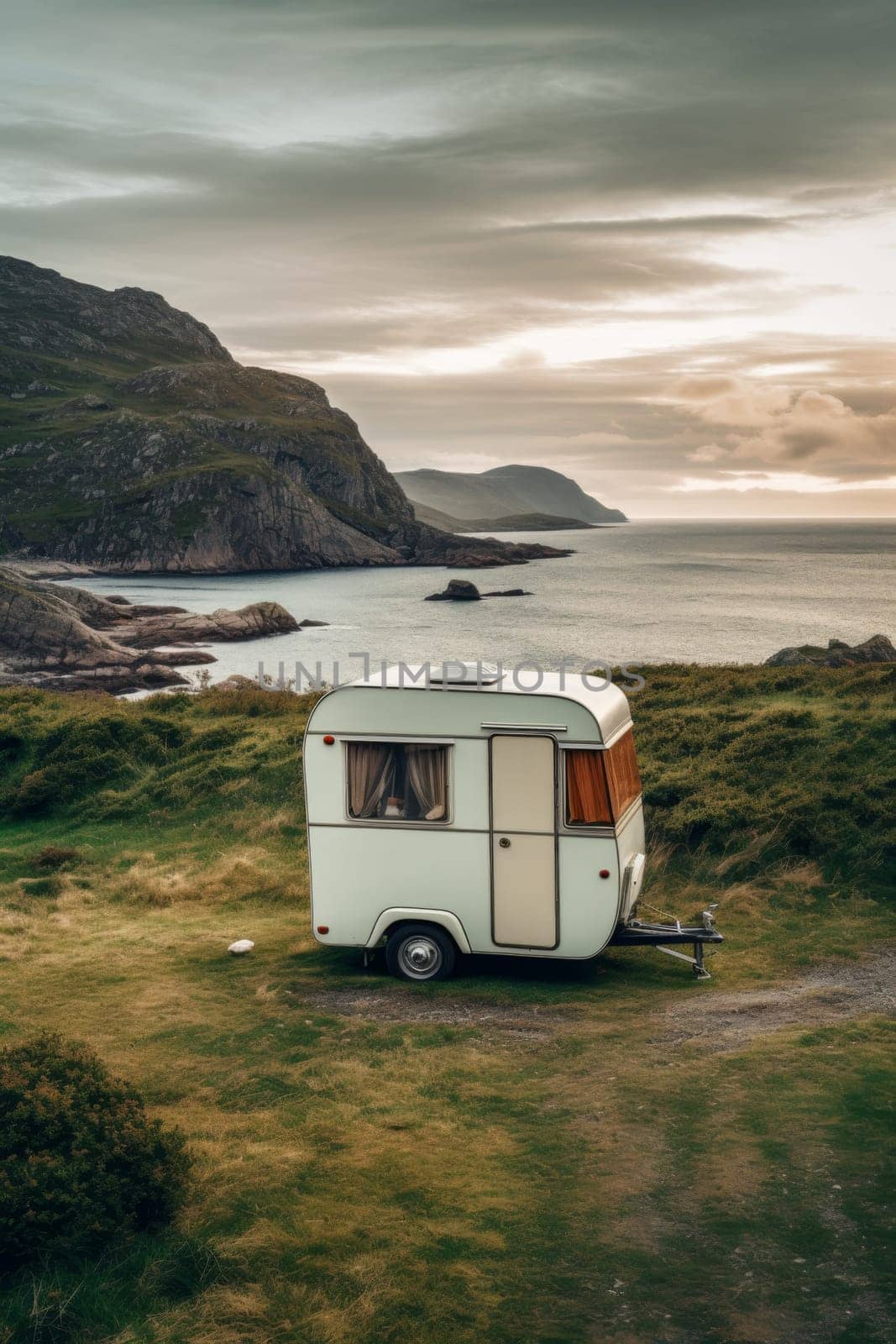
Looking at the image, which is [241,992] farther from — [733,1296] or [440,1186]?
[733,1296]

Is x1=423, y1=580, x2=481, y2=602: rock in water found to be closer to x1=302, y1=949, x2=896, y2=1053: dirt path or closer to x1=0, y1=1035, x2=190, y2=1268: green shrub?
x1=302, y1=949, x2=896, y2=1053: dirt path

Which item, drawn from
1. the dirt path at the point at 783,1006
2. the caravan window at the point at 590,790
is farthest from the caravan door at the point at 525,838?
the dirt path at the point at 783,1006

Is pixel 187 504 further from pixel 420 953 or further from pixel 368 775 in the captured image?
pixel 420 953

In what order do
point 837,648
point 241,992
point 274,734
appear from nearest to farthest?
point 241,992 → point 274,734 → point 837,648

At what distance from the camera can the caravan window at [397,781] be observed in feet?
38.7

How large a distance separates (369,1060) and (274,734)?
1505 cm

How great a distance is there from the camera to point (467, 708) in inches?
460

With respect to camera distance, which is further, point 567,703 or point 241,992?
point 241,992

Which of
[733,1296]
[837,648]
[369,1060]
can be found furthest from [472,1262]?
[837,648]

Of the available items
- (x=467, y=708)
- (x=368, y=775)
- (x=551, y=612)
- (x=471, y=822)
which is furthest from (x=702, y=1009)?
(x=551, y=612)

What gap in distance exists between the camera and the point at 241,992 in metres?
12.2

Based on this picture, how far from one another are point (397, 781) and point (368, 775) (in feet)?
1.15

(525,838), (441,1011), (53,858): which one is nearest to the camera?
(441,1011)

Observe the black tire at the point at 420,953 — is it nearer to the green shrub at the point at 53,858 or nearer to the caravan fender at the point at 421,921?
the caravan fender at the point at 421,921
